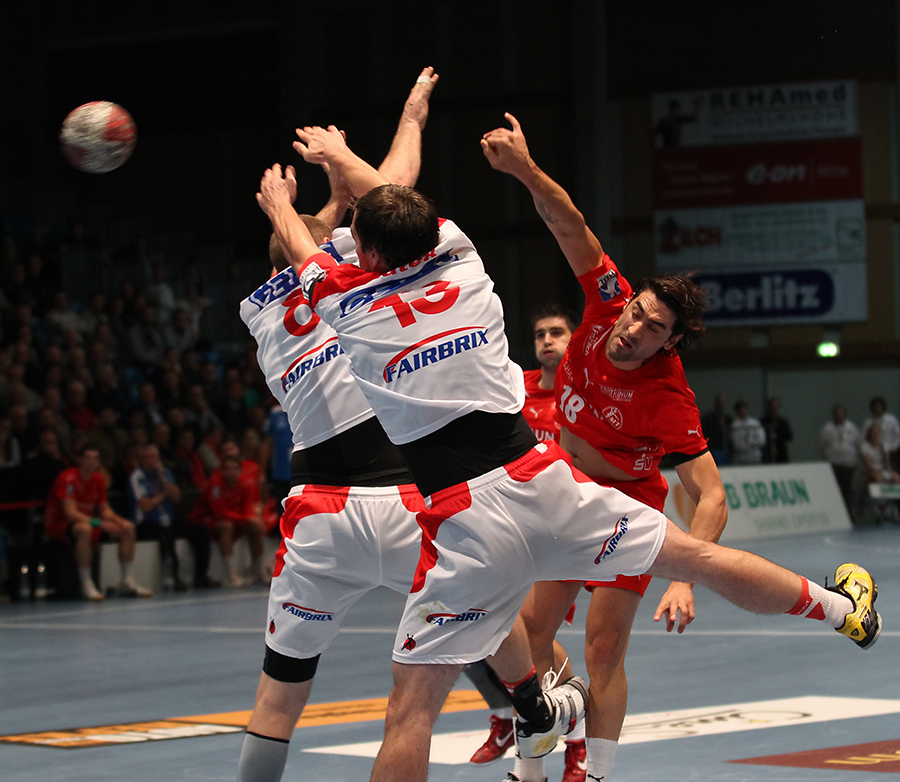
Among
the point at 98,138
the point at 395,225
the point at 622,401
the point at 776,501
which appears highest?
the point at 98,138

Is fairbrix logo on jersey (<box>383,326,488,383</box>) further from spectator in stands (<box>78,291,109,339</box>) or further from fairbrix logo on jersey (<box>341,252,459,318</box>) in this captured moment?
spectator in stands (<box>78,291,109,339</box>)

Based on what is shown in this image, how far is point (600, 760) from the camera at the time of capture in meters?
4.93

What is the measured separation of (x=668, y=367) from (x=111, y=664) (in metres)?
5.56

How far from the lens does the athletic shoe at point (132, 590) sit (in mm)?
14031

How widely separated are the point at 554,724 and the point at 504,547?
4.02ft

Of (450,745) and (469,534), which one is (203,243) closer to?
(450,745)

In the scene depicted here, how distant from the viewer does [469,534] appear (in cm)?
395

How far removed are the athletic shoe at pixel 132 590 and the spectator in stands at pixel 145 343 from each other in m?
4.98

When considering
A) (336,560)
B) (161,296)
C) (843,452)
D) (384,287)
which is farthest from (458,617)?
(843,452)

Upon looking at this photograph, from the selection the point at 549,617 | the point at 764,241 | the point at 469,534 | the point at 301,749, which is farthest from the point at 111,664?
the point at 764,241

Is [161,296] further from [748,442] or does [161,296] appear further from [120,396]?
[748,442]

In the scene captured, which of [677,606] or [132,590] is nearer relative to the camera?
[677,606]

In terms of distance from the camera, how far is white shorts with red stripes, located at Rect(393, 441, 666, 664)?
395cm

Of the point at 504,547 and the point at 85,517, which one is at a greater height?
the point at 504,547
